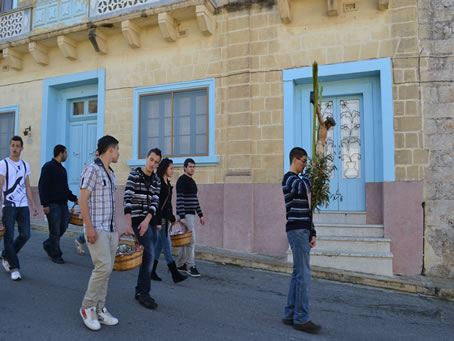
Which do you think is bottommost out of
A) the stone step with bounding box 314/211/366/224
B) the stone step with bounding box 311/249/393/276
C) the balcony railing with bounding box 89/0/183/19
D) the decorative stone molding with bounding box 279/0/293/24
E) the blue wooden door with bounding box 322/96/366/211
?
the stone step with bounding box 311/249/393/276

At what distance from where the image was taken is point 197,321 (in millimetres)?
4570

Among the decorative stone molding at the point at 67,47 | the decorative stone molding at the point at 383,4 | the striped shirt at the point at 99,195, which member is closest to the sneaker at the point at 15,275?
the striped shirt at the point at 99,195

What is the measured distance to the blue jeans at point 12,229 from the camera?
18.5ft

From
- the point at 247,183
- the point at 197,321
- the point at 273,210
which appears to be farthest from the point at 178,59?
the point at 197,321

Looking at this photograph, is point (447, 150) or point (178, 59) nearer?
point (447, 150)

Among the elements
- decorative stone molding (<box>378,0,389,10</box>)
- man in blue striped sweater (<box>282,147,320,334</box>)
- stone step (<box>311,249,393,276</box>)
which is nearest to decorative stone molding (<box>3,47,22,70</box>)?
decorative stone molding (<box>378,0,389,10</box>)

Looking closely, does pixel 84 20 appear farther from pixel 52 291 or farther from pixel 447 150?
pixel 447 150

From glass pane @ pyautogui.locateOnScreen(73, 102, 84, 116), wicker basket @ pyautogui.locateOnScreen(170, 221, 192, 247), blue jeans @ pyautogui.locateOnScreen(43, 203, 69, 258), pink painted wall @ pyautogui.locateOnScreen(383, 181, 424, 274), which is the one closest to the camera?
wicker basket @ pyautogui.locateOnScreen(170, 221, 192, 247)

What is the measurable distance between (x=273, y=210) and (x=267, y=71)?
3000 mm

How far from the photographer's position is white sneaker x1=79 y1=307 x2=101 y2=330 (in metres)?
4.12

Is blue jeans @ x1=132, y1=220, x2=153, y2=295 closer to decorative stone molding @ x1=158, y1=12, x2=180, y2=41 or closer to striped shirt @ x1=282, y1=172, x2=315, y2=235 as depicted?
striped shirt @ x1=282, y1=172, x2=315, y2=235

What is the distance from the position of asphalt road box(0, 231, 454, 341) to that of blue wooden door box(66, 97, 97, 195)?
4.49m

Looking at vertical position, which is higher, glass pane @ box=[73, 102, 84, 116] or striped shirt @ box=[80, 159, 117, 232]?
glass pane @ box=[73, 102, 84, 116]

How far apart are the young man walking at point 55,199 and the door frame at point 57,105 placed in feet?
11.5
